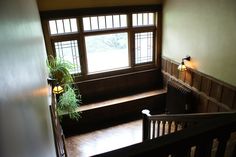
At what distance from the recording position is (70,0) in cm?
504

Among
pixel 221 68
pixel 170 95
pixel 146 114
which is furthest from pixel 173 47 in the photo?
pixel 146 114

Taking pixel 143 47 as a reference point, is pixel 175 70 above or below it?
below

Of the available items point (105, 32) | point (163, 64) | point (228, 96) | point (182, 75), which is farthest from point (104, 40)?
point (228, 96)

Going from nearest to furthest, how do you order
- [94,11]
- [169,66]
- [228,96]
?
[228,96] < [94,11] < [169,66]

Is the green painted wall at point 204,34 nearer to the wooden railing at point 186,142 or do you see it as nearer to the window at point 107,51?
the window at point 107,51

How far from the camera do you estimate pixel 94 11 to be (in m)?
5.25

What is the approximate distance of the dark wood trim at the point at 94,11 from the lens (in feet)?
16.3

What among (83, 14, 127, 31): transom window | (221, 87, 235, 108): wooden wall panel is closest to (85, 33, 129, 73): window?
(83, 14, 127, 31): transom window

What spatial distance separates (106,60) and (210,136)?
5.18 meters

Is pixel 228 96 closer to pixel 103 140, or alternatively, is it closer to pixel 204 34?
pixel 204 34

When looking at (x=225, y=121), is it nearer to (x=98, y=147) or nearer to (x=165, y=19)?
(x=98, y=147)

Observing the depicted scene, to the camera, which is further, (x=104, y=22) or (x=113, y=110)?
(x=113, y=110)

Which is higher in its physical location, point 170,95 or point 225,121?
point 225,121

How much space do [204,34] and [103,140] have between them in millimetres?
3292
